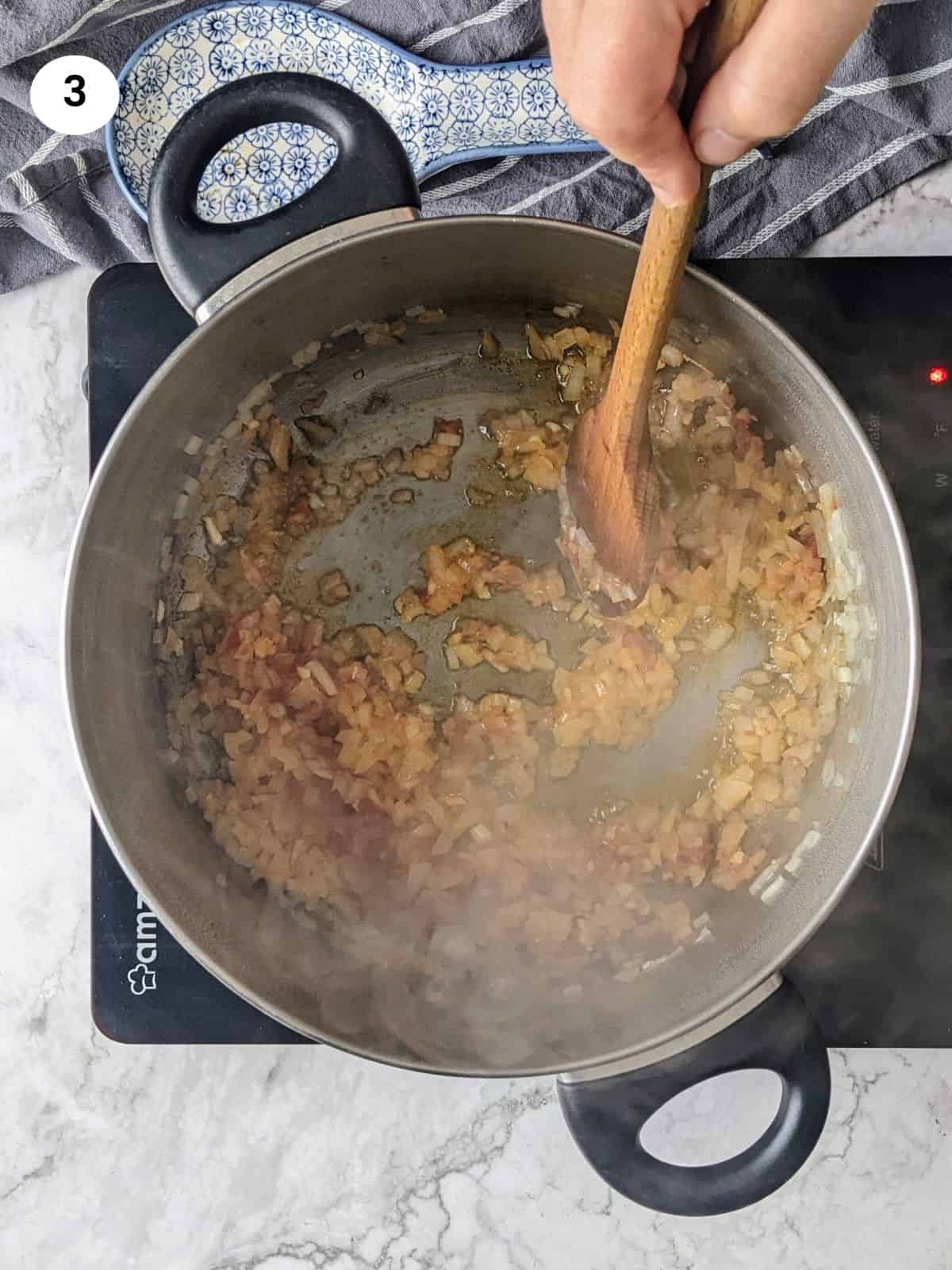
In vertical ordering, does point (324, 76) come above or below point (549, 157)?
above

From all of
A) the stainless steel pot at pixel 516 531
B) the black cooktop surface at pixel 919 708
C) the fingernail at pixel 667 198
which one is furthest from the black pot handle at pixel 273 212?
the fingernail at pixel 667 198

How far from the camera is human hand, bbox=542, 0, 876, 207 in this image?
0.48m

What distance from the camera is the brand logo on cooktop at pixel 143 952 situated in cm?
100

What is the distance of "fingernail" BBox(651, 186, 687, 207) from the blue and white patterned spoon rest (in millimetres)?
412

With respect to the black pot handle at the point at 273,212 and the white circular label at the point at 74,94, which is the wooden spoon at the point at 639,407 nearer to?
the black pot handle at the point at 273,212

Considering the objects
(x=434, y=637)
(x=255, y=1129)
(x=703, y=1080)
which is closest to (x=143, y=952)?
(x=255, y=1129)

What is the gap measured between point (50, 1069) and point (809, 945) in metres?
0.78

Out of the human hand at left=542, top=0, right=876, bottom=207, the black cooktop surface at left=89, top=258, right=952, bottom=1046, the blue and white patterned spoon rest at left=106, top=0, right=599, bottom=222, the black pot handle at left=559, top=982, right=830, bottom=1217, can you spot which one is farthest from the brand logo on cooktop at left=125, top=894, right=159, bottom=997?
the human hand at left=542, top=0, right=876, bottom=207

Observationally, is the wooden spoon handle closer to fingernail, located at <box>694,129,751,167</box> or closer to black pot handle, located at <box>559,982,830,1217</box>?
fingernail, located at <box>694,129,751,167</box>

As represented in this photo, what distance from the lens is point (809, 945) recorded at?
991mm

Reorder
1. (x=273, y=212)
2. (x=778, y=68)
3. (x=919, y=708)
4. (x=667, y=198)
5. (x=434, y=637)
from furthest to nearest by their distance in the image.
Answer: (x=434, y=637) → (x=919, y=708) → (x=273, y=212) → (x=667, y=198) → (x=778, y=68)

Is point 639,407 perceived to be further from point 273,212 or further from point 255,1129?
point 255,1129

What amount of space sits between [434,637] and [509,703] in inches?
4.0

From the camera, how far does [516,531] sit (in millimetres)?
1108
